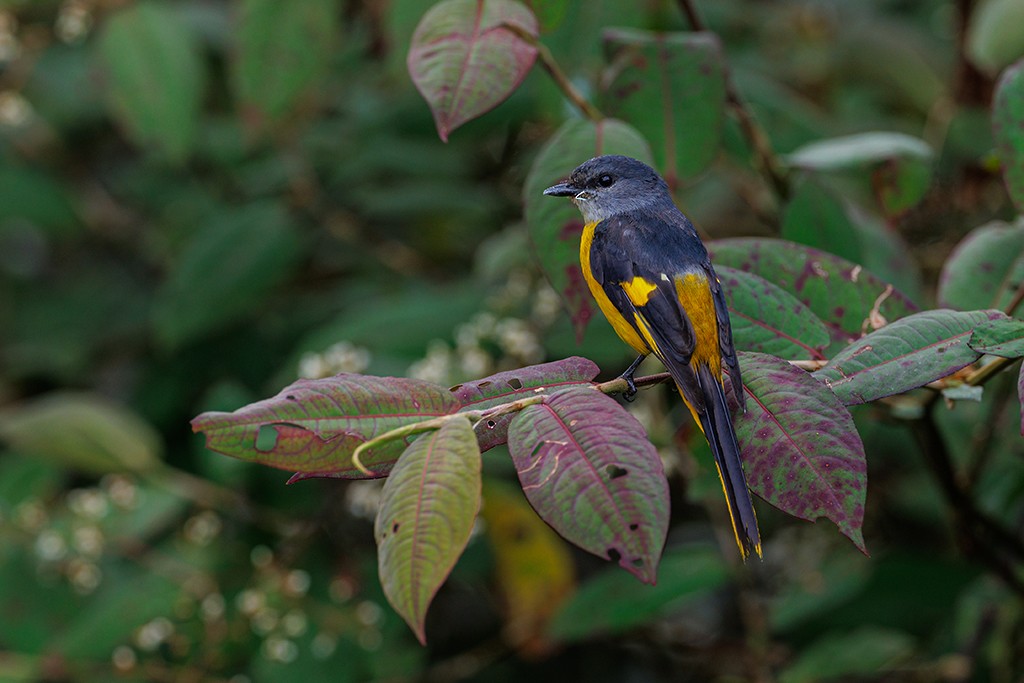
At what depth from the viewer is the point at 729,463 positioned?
4.21ft

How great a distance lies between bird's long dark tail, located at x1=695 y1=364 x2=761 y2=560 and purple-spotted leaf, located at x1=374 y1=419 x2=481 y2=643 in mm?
362

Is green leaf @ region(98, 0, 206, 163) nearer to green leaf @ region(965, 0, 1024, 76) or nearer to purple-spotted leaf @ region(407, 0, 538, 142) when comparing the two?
purple-spotted leaf @ region(407, 0, 538, 142)

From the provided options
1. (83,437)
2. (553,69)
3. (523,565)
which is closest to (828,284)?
(553,69)

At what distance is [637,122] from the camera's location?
6.01ft

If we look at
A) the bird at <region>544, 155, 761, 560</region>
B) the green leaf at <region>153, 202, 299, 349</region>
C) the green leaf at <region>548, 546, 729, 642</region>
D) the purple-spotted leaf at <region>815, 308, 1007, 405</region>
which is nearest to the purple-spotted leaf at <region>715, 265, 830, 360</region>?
the bird at <region>544, 155, 761, 560</region>

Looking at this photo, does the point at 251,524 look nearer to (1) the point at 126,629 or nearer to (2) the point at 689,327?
(1) the point at 126,629

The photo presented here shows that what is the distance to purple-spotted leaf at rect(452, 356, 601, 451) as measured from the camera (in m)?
1.18

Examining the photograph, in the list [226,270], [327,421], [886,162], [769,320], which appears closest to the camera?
[327,421]

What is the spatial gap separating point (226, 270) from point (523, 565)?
1093 mm

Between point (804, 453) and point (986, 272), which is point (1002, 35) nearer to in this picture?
point (986, 272)

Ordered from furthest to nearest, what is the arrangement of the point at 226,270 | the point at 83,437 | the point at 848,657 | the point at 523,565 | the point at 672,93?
the point at 226,270 → the point at 523,565 → the point at 83,437 → the point at 848,657 → the point at 672,93

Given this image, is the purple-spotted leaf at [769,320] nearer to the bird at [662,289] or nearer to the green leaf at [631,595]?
the bird at [662,289]

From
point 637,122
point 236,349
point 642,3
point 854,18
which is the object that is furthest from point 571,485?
point 854,18

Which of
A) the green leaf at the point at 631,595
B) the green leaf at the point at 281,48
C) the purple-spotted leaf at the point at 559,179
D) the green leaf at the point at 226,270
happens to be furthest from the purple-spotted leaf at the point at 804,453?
the green leaf at the point at 226,270
